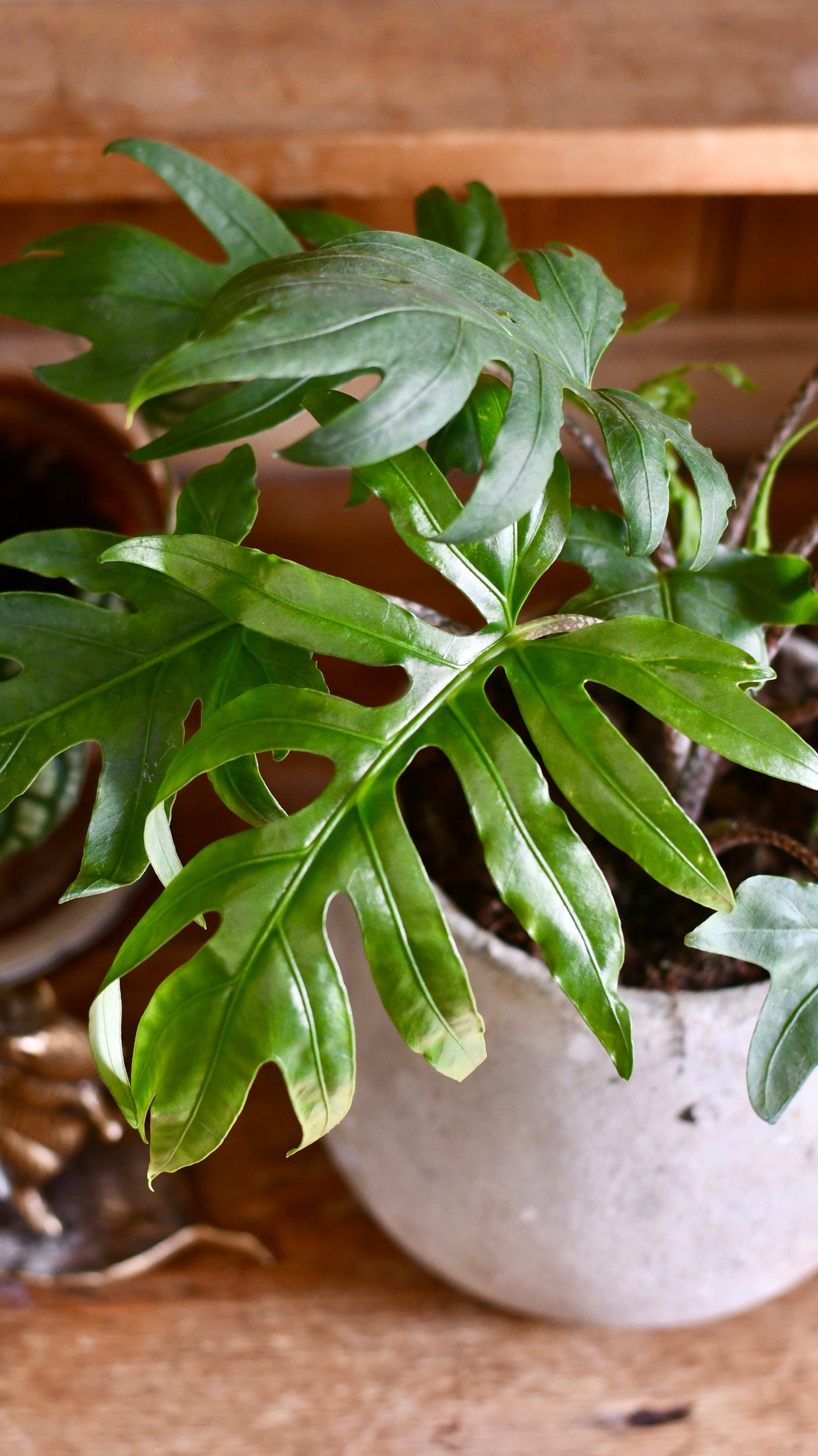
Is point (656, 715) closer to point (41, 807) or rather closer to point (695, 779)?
point (695, 779)

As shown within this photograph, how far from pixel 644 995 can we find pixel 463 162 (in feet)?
2.09

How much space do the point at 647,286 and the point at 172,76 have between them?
0.50 m

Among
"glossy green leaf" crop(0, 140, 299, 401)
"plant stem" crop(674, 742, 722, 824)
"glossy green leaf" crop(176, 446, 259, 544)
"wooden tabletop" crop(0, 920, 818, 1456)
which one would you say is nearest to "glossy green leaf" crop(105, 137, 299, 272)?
"glossy green leaf" crop(0, 140, 299, 401)

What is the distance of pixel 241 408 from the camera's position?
2.36 feet

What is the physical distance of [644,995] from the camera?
70 cm

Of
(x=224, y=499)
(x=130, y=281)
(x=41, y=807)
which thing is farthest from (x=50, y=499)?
(x=224, y=499)

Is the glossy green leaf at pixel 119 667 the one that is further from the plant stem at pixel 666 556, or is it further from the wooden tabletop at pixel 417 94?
the wooden tabletop at pixel 417 94

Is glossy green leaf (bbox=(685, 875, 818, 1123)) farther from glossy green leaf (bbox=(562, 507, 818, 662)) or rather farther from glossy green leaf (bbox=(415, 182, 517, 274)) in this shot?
glossy green leaf (bbox=(415, 182, 517, 274))

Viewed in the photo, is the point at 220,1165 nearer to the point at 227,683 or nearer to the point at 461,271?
the point at 227,683

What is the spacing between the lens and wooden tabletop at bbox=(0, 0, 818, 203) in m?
0.93

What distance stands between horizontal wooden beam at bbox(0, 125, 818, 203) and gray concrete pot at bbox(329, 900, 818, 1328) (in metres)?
0.56

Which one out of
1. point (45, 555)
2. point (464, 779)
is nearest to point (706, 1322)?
point (464, 779)

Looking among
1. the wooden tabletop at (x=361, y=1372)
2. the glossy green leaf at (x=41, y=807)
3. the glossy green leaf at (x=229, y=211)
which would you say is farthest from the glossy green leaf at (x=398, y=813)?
the wooden tabletop at (x=361, y=1372)

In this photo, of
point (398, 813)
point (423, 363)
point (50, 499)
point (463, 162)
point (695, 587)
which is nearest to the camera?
point (423, 363)
